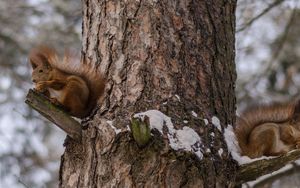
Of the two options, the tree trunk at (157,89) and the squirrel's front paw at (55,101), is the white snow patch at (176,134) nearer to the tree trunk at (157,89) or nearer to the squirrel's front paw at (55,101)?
the tree trunk at (157,89)

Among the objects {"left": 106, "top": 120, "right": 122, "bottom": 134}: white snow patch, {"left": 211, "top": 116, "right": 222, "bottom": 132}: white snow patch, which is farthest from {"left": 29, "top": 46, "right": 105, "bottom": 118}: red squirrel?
{"left": 211, "top": 116, "right": 222, "bottom": 132}: white snow patch

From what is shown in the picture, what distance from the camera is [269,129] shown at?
2.61 metres

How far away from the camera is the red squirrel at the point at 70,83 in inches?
80.5

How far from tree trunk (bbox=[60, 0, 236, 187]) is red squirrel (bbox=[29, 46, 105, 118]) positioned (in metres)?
0.05

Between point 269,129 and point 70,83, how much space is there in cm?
94

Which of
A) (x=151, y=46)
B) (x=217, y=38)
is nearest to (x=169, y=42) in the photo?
(x=151, y=46)

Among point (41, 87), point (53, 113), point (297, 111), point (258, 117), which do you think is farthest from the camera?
point (297, 111)

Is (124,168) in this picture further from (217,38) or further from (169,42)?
(217,38)

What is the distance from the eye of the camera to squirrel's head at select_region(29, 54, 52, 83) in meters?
2.24

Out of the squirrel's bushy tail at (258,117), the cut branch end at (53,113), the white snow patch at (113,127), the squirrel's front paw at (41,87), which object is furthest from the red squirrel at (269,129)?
the squirrel's front paw at (41,87)

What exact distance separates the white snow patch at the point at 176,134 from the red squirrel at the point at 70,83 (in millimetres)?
210

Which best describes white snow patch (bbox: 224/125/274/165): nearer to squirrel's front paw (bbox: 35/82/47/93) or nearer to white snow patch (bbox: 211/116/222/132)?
white snow patch (bbox: 211/116/222/132)

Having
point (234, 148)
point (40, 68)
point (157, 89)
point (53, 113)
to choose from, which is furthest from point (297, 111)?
point (53, 113)

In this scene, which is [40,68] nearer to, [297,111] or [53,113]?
[53,113]
